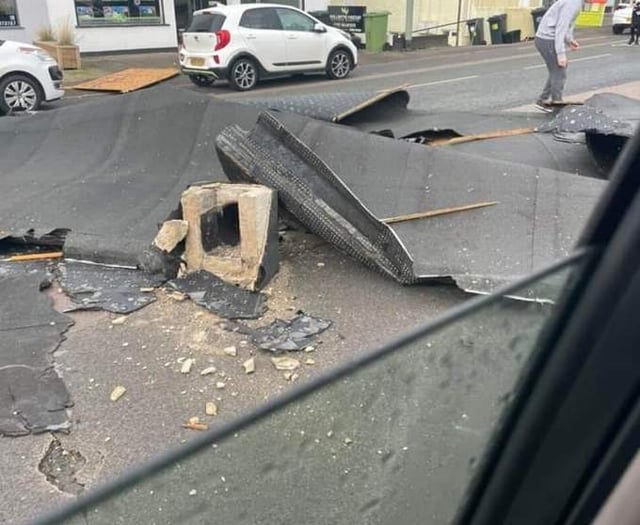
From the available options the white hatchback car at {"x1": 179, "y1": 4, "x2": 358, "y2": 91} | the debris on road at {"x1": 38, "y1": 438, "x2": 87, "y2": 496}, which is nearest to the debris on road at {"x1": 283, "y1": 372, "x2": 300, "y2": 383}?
the debris on road at {"x1": 38, "y1": 438, "x2": 87, "y2": 496}

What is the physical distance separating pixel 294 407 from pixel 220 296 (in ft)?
13.1

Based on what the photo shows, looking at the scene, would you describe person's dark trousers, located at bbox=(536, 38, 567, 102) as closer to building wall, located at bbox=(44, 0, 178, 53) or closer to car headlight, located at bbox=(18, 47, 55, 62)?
car headlight, located at bbox=(18, 47, 55, 62)

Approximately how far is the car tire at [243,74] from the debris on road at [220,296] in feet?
33.4

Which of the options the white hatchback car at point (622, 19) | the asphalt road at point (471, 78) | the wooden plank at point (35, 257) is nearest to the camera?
the wooden plank at point (35, 257)

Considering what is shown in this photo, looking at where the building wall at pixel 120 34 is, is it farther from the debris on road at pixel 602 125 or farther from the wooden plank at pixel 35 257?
the debris on road at pixel 602 125

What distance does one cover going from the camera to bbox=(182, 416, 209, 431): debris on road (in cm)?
358

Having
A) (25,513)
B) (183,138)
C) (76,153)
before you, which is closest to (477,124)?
(183,138)

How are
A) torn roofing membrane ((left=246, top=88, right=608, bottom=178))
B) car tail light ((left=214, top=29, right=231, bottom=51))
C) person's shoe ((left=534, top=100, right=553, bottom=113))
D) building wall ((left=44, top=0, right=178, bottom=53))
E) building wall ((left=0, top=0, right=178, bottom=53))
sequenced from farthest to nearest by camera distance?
building wall ((left=44, top=0, right=178, bottom=53))
building wall ((left=0, top=0, right=178, bottom=53))
car tail light ((left=214, top=29, right=231, bottom=51))
person's shoe ((left=534, top=100, right=553, bottom=113))
torn roofing membrane ((left=246, top=88, right=608, bottom=178))

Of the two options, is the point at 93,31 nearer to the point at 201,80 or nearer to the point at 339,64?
the point at 201,80

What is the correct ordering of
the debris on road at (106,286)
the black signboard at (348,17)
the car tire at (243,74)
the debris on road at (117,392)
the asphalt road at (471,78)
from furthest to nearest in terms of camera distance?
1. the black signboard at (348,17)
2. the car tire at (243,74)
3. the asphalt road at (471,78)
4. the debris on road at (106,286)
5. the debris on road at (117,392)

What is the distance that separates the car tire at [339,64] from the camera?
52.7ft

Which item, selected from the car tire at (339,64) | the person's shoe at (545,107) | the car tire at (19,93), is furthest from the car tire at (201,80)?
the person's shoe at (545,107)

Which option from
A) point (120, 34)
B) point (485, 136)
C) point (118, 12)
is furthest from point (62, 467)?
point (118, 12)

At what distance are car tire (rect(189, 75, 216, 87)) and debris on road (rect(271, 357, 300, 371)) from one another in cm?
1200
